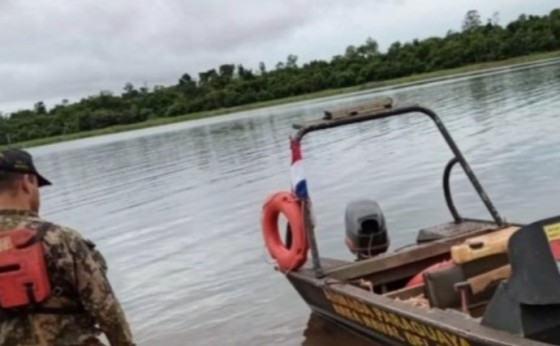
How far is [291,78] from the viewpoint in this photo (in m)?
93.8

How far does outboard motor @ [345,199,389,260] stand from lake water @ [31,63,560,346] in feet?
2.60

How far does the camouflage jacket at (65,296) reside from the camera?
3295 mm

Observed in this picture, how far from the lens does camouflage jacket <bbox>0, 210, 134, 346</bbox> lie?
329 centimetres

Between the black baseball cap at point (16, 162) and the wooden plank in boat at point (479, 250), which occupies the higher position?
the black baseball cap at point (16, 162)

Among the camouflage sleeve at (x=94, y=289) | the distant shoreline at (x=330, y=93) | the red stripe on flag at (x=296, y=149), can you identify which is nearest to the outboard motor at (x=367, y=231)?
the red stripe on flag at (x=296, y=149)

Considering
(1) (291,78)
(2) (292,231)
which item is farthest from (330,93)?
(2) (292,231)

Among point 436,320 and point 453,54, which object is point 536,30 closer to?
point 453,54

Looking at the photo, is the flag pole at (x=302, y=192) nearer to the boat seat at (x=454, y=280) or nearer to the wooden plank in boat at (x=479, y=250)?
the boat seat at (x=454, y=280)

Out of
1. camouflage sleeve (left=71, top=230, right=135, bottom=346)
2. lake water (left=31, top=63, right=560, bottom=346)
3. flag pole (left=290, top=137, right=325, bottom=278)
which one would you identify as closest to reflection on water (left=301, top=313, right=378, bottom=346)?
lake water (left=31, top=63, right=560, bottom=346)

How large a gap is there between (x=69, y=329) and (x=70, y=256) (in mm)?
331

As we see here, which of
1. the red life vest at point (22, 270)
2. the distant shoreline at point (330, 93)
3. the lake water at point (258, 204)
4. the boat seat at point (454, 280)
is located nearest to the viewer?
the red life vest at point (22, 270)

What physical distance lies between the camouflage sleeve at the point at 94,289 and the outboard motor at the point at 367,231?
4275 mm

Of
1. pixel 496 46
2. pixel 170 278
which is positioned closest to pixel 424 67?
pixel 496 46

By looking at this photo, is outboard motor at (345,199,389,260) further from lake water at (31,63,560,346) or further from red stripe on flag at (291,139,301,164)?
red stripe on flag at (291,139,301,164)
